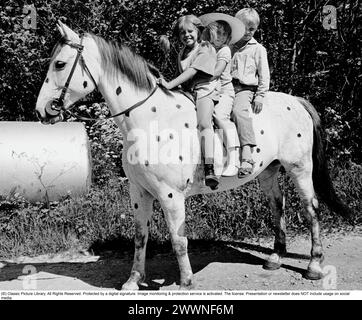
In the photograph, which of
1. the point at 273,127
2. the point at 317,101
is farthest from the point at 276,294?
the point at 317,101

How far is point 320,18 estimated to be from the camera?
295 inches

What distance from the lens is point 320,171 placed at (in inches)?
195

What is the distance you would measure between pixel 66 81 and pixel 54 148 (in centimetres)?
267

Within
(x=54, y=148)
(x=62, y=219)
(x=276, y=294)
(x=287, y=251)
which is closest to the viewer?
(x=276, y=294)

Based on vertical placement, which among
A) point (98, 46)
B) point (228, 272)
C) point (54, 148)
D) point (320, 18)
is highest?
point (320, 18)

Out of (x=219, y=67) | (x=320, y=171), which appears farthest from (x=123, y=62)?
(x=320, y=171)

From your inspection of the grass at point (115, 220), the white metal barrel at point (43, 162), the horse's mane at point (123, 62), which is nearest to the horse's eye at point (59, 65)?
the horse's mane at point (123, 62)

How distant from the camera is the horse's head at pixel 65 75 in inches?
143

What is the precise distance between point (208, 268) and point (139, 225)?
3.27 feet

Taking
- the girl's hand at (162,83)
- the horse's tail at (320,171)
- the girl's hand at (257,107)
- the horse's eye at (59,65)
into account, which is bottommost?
the horse's tail at (320,171)

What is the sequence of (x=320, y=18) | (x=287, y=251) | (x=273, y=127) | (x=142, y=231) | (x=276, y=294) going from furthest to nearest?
1. (x=320, y=18)
2. (x=287, y=251)
3. (x=273, y=127)
4. (x=142, y=231)
5. (x=276, y=294)

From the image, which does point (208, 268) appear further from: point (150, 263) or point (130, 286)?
point (130, 286)

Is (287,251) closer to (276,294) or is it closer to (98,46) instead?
(276,294)

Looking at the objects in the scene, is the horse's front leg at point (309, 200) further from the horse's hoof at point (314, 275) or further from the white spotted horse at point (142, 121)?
the white spotted horse at point (142, 121)
